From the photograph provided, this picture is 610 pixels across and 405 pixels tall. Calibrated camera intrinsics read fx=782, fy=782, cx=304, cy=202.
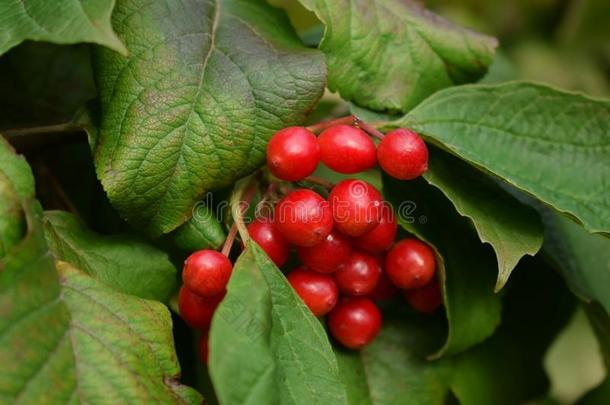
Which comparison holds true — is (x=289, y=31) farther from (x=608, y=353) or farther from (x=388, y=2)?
(x=608, y=353)

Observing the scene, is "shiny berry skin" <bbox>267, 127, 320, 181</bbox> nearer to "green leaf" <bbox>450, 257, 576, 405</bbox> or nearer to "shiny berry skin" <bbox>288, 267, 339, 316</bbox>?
"shiny berry skin" <bbox>288, 267, 339, 316</bbox>

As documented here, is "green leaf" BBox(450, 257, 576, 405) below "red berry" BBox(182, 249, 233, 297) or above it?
below

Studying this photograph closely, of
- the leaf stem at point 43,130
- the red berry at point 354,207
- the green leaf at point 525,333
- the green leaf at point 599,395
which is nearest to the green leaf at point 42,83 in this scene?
the leaf stem at point 43,130

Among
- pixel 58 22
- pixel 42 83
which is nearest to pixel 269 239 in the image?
pixel 58 22

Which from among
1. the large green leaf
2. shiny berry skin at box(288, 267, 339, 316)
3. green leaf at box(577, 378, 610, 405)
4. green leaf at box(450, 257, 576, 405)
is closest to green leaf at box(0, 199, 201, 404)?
the large green leaf

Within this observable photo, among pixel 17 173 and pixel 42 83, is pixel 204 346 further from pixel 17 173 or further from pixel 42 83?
pixel 42 83

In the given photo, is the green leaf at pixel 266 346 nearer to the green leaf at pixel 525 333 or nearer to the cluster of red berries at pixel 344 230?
the cluster of red berries at pixel 344 230
